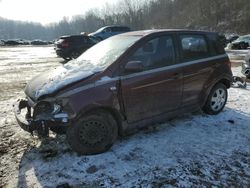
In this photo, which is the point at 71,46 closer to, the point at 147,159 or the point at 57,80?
the point at 57,80

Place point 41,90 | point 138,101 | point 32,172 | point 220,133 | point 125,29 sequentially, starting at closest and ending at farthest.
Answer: point 32,172 < point 41,90 < point 138,101 < point 220,133 < point 125,29

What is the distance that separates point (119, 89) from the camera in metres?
4.44

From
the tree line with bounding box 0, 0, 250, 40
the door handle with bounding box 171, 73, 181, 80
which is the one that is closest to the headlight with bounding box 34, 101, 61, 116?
the door handle with bounding box 171, 73, 181, 80

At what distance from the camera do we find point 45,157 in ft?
14.5

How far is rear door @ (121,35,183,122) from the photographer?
15.1ft

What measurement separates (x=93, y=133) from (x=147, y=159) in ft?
2.85

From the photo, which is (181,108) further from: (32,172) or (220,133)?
(32,172)

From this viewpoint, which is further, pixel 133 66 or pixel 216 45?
pixel 216 45

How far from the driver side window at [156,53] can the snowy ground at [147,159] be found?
1.24 metres

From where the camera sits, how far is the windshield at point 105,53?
182 inches

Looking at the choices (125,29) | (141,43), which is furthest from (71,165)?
(125,29)

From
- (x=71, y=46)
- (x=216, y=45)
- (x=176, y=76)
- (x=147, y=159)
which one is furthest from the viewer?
(x=71, y=46)

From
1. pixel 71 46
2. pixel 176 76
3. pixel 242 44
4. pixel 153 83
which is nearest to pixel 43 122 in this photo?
pixel 153 83

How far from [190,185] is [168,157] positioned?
0.74m
